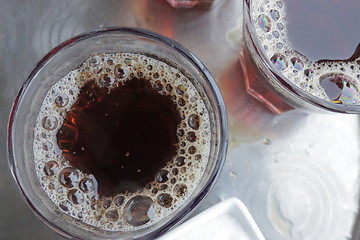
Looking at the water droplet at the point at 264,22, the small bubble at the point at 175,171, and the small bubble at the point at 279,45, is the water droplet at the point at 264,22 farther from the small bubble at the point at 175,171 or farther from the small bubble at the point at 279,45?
the small bubble at the point at 175,171

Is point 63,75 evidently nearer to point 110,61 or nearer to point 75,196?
point 110,61

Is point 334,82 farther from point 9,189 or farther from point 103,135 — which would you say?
point 9,189

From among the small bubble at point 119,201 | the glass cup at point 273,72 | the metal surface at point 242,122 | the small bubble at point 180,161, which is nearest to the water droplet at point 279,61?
the glass cup at point 273,72

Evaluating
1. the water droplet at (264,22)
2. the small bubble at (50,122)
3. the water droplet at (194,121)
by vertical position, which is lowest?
the small bubble at (50,122)

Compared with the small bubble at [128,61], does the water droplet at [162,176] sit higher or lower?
lower

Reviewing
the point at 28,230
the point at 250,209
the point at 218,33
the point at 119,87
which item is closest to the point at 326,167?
the point at 250,209

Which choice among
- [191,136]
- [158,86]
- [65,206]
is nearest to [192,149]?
[191,136]

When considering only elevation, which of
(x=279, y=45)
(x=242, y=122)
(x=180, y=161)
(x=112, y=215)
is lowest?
(x=112, y=215)

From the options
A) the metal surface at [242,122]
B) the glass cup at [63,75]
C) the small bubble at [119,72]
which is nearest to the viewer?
the glass cup at [63,75]
